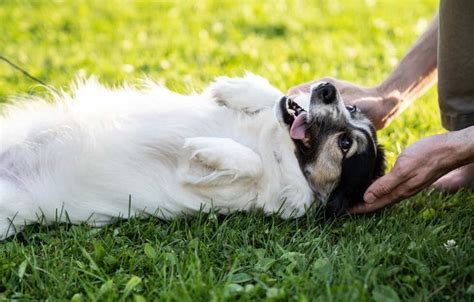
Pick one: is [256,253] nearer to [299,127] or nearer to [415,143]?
[299,127]

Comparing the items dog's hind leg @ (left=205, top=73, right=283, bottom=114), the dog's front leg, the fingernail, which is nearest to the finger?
the fingernail

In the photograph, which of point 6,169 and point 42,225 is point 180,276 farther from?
point 6,169

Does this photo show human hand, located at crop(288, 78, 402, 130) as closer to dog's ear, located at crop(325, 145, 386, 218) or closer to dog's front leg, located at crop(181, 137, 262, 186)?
dog's ear, located at crop(325, 145, 386, 218)

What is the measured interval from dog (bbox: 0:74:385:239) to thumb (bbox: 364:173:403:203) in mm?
148

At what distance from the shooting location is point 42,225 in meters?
4.20

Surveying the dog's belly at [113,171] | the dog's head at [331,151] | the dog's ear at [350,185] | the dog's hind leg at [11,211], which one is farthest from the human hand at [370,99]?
the dog's hind leg at [11,211]

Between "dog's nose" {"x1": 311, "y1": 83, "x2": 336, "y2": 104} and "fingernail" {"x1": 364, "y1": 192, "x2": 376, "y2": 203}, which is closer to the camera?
"fingernail" {"x1": 364, "y1": 192, "x2": 376, "y2": 203}

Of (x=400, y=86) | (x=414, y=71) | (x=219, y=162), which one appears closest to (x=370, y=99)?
(x=400, y=86)

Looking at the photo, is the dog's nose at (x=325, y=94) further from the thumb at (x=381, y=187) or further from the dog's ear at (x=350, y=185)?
the thumb at (x=381, y=187)

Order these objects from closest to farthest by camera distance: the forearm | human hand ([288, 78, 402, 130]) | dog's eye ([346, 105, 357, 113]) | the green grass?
the green grass, dog's eye ([346, 105, 357, 113]), human hand ([288, 78, 402, 130]), the forearm

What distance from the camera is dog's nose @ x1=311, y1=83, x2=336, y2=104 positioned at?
441cm

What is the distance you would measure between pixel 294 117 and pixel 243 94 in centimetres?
41

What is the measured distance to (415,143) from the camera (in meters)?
4.16

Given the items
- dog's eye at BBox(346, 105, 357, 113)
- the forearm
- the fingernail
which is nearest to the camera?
the fingernail
